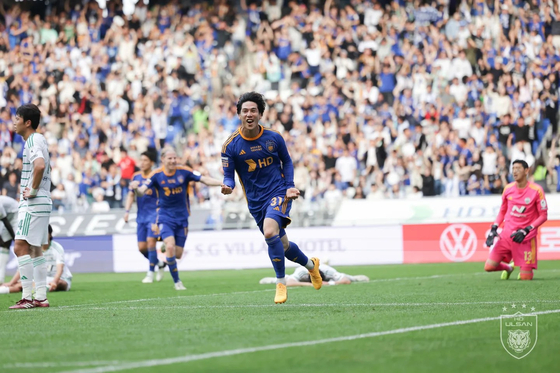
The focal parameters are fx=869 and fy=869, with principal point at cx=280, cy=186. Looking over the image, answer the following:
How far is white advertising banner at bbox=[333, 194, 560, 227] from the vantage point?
21.8 metres

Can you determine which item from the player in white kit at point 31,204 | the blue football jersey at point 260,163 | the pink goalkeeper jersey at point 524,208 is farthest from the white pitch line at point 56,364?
the pink goalkeeper jersey at point 524,208

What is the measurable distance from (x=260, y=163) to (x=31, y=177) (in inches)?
113

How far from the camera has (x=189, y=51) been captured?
2933cm

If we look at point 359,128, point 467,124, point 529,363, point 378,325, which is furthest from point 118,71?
point 529,363

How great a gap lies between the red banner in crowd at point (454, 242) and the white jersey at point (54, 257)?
32.7ft

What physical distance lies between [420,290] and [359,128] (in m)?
14.0

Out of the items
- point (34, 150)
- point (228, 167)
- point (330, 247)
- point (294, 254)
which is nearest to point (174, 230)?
point (34, 150)

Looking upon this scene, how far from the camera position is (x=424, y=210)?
2228cm

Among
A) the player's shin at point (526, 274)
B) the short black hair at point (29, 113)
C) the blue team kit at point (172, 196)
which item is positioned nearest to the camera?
the short black hair at point (29, 113)

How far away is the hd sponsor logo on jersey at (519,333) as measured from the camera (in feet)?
19.1

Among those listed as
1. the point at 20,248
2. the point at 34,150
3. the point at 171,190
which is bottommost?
the point at 20,248

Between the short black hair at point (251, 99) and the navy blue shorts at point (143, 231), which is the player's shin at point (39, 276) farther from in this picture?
the navy blue shorts at point (143, 231)

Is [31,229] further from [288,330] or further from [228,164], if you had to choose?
[288,330]

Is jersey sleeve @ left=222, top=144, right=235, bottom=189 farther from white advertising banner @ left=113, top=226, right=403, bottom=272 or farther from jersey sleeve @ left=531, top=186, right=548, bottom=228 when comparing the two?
white advertising banner @ left=113, top=226, right=403, bottom=272
